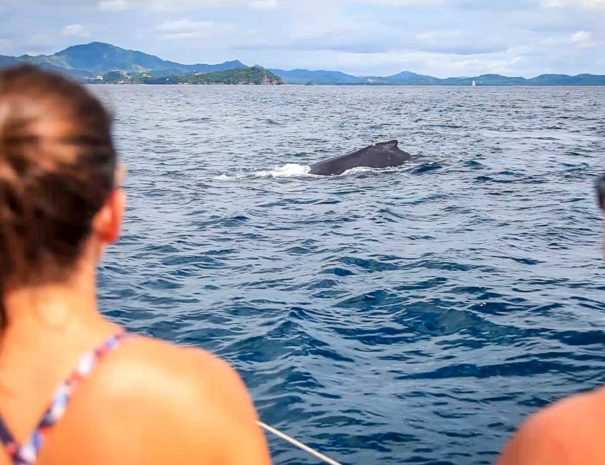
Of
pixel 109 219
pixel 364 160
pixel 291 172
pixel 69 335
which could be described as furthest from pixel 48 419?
pixel 364 160

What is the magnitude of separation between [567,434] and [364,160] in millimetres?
24794

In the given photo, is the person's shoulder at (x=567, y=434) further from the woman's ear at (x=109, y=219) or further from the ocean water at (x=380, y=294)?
the ocean water at (x=380, y=294)

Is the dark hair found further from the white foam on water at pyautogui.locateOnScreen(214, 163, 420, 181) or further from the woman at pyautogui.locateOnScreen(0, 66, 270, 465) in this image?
the white foam on water at pyautogui.locateOnScreen(214, 163, 420, 181)

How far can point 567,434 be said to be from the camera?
8.05 feet

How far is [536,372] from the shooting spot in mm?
8891

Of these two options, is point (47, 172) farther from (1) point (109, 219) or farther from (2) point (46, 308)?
(2) point (46, 308)

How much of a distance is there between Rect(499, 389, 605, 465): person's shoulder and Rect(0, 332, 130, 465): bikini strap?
1.42m

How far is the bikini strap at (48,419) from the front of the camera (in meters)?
2.32

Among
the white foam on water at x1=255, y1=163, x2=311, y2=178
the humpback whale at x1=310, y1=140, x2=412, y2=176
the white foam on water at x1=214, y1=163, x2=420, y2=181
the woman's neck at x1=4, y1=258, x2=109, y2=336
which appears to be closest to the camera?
the woman's neck at x1=4, y1=258, x2=109, y2=336

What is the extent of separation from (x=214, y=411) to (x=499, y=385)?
664 centimetres

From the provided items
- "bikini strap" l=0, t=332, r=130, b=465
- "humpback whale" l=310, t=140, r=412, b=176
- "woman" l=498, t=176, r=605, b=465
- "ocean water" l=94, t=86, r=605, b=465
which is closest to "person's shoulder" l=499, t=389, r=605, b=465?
"woman" l=498, t=176, r=605, b=465

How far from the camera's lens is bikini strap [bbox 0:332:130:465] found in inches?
91.5

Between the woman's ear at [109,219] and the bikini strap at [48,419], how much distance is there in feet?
1.31

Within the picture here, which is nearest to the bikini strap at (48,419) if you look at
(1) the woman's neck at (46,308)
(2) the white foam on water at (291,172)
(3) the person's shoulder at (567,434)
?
(1) the woman's neck at (46,308)
